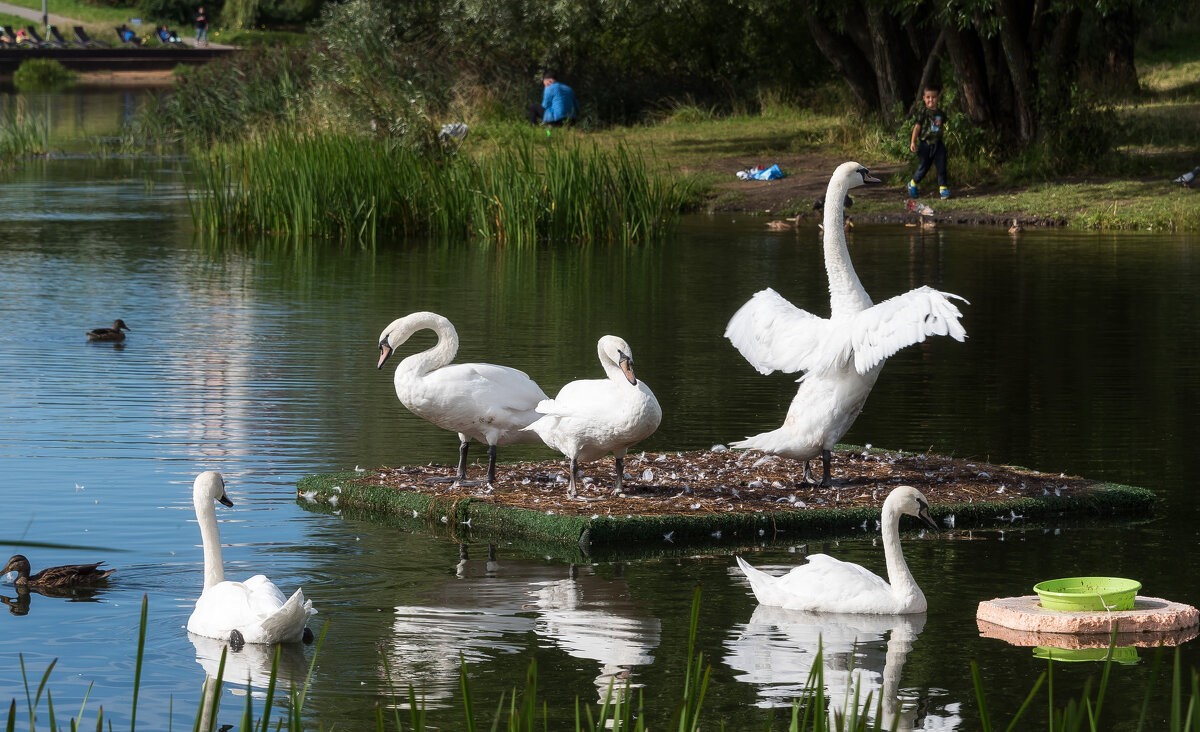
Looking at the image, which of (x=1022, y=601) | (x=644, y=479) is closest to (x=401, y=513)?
(x=644, y=479)

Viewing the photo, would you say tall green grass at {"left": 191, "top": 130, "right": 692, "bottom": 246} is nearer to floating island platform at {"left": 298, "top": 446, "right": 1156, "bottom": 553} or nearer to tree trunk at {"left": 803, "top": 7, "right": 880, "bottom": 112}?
tree trunk at {"left": 803, "top": 7, "right": 880, "bottom": 112}

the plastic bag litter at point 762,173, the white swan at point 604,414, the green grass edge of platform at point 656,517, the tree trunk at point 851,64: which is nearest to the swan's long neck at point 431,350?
the green grass edge of platform at point 656,517

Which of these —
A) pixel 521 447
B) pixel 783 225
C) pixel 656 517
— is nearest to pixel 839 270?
pixel 656 517

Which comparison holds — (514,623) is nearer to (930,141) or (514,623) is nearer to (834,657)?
(834,657)

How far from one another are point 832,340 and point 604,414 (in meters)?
1.50

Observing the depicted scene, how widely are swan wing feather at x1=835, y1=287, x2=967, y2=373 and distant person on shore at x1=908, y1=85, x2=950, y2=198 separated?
20351 mm

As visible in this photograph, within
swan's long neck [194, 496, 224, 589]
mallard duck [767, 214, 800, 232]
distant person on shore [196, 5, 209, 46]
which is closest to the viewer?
swan's long neck [194, 496, 224, 589]

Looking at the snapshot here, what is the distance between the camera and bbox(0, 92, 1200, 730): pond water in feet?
23.4

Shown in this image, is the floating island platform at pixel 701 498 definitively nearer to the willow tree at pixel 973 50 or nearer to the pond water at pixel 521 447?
the pond water at pixel 521 447

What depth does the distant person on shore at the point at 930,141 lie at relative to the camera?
96.2 ft

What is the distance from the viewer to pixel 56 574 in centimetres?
830

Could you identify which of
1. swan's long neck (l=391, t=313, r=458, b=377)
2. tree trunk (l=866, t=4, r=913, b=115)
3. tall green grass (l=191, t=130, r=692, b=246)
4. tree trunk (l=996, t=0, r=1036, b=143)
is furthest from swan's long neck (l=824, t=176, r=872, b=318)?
tree trunk (l=866, t=4, r=913, b=115)

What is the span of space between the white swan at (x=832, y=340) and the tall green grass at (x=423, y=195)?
44.0 ft

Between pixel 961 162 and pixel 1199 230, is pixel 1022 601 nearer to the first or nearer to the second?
pixel 1199 230
